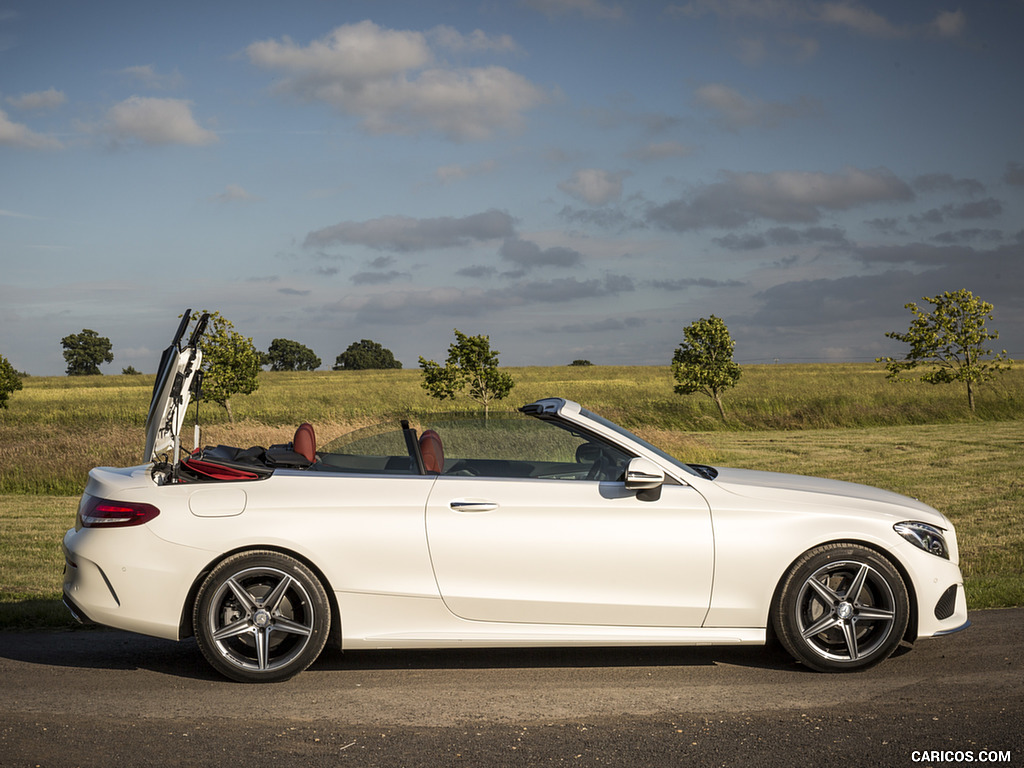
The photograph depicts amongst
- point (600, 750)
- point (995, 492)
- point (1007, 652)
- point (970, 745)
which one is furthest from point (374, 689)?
point (995, 492)

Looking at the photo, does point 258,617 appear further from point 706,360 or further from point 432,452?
point 706,360

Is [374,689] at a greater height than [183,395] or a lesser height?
lesser

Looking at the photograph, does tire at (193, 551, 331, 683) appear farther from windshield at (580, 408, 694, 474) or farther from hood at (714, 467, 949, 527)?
hood at (714, 467, 949, 527)

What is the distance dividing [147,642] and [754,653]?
3.80m

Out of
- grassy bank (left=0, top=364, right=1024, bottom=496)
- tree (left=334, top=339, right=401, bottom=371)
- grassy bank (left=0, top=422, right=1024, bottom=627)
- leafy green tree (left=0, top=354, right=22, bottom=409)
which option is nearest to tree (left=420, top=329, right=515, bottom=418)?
grassy bank (left=0, top=364, right=1024, bottom=496)

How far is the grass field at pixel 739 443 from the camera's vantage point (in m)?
9.34

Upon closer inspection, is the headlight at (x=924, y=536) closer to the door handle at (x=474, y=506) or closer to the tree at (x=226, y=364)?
the door handle at (x=474, y=506)

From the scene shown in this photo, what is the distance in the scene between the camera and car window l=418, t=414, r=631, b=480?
505cm

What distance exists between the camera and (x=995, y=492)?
14594 mm

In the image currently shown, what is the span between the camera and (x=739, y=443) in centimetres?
2728

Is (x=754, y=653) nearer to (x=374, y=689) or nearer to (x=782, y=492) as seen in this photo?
(x=782, y=492)

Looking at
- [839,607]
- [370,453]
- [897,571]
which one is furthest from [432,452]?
[897,571]

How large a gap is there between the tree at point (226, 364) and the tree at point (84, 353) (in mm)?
99245

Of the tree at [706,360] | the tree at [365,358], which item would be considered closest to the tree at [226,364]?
the tree at [706,360]
